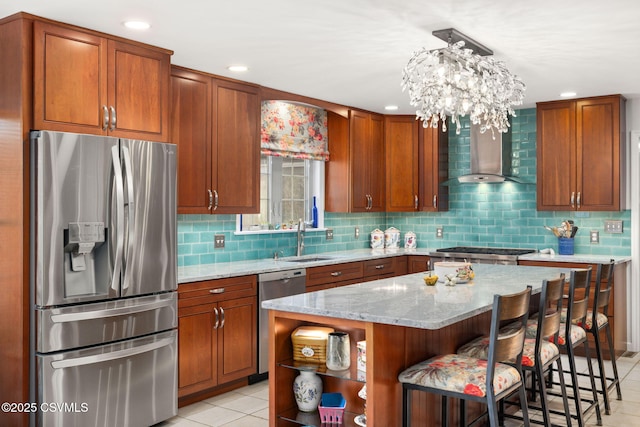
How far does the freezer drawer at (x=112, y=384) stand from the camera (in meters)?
3.21

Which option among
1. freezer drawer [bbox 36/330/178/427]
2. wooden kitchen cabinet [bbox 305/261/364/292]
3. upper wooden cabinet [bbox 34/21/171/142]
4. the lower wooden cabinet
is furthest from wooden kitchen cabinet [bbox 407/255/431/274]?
upper wooden cabinet [bbox 34/21/171/142]

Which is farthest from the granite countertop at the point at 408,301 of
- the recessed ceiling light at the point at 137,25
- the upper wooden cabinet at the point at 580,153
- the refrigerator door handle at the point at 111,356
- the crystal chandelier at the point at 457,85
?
the upper wooden cabinet at the point at 580,153

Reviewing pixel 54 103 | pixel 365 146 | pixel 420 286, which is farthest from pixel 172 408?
pixel 365 146

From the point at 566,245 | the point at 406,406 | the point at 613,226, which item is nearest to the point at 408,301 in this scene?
the point at 406,406

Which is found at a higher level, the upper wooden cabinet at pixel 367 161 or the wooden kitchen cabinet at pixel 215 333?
the upper wooden cabinet at pixel 367 161

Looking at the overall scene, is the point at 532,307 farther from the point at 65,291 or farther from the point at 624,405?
the point at 65,291

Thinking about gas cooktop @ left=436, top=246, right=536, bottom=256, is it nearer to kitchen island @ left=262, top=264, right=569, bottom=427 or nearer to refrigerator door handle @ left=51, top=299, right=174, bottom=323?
kitchen island @ left=262, top=264, right=569, bottom=427

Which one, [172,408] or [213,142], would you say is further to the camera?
[213,142]

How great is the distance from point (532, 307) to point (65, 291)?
10.2ft

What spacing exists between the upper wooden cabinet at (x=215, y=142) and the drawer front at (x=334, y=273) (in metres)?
0.74

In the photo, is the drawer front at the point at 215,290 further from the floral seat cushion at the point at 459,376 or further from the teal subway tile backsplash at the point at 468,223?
the floral seat cushion at the point at 459,376

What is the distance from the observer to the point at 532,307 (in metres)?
4.33

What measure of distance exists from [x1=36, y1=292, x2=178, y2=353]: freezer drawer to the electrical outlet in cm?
430

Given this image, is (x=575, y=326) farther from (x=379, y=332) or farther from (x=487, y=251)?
(x=487, y=251)
